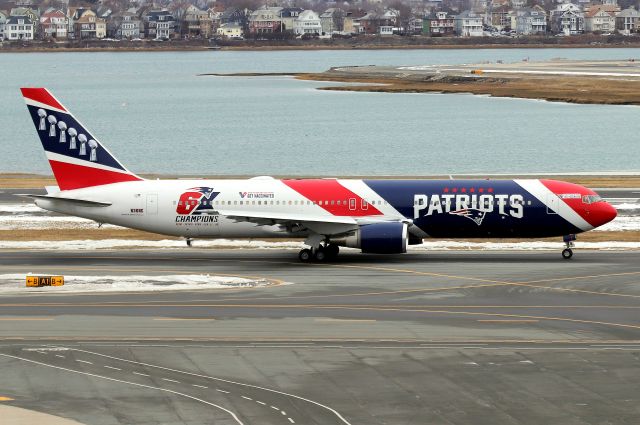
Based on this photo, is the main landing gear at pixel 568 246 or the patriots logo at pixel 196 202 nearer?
the main landing gear at pixel 568 246

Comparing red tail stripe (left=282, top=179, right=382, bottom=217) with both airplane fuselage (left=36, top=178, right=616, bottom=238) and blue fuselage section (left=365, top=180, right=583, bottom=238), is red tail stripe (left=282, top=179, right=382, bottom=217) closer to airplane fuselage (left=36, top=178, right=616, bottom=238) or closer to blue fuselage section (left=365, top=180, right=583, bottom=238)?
airplane fuselage (left=36, top=178, right=616, bottom=238)

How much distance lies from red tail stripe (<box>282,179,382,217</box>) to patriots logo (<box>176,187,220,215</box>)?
429 centimetres

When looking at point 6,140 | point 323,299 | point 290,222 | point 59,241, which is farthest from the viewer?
point 6,140

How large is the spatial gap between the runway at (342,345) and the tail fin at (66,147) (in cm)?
497

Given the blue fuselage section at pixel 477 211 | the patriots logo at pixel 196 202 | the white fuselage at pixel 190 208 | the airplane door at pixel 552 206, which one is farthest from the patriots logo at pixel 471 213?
the patriots logo at pixel 196 202

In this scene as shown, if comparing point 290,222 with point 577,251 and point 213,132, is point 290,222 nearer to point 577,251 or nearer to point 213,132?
point 577,251

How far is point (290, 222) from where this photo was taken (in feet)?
209

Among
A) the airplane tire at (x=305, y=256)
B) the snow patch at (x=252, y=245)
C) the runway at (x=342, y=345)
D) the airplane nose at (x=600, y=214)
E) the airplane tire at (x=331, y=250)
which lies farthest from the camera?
the snow patch at (x=252, y=245)

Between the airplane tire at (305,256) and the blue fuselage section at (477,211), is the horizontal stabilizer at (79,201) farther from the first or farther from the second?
the blue fuselage section at (477,211)

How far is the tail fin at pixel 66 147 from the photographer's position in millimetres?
65562

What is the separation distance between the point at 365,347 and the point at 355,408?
8072 millimetres

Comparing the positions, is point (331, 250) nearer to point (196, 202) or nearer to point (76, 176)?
point (196, 202)

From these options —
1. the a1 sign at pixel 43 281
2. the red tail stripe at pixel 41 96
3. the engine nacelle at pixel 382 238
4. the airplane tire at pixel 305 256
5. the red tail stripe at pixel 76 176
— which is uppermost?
the red tail stripe at pixel 41 96

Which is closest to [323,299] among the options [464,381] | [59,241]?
[464,381]
